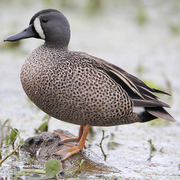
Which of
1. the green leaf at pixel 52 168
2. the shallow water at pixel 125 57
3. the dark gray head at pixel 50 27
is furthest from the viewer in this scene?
the shallow water at pixel 125 57

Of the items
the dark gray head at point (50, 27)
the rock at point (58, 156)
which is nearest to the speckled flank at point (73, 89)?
the dark gray head at point (50, 27)

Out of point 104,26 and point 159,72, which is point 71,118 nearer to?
point 159,72

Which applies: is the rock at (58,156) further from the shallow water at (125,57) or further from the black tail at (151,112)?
the black tail at (151,112)

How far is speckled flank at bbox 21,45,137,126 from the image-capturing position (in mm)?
3736

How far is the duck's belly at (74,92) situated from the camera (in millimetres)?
3732

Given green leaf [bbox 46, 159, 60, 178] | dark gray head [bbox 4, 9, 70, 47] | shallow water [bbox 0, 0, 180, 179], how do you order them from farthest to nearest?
shallow water [bbox 0, 0, 180, 179] < dark gray head [bbox 4, 9, 70, 47] < green leaf [bbox 46, 159, 60, 178]

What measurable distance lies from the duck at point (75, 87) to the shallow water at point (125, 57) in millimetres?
576

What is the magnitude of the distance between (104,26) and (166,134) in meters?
5.68

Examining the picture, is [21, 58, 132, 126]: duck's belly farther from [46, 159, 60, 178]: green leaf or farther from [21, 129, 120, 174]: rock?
[46, 159, 60, 178]: green leaf

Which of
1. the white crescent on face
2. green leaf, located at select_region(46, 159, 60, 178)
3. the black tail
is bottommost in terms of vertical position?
green leaf, located at select_region(46, 159, 60, 178)

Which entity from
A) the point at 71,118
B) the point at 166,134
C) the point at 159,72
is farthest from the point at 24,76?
the point at 159,72

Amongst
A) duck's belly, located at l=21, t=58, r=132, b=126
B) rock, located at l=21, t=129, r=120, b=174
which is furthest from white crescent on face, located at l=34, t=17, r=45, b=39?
rock, located at l=21, t=129, r=120, b=174

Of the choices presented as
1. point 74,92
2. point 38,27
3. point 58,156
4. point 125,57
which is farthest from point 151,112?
point 125,57

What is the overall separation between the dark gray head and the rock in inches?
40.6
